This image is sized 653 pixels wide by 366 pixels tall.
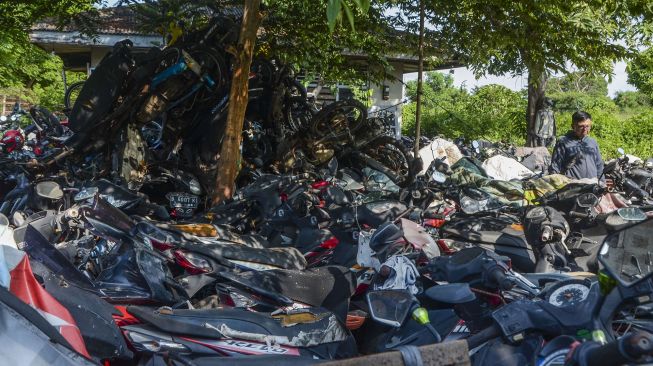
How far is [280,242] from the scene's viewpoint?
654 cm

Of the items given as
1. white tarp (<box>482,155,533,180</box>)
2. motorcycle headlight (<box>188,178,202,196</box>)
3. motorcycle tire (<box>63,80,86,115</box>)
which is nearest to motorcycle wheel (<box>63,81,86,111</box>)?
motorcycle tire (<box>63,80,86,115</box>)

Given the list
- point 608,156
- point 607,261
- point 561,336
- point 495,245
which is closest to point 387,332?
point 561,336

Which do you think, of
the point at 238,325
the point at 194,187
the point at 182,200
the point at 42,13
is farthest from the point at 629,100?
the point at 238,325

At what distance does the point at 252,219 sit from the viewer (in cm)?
708

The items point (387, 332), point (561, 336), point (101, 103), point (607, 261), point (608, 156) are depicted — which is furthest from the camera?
point (608, 156)

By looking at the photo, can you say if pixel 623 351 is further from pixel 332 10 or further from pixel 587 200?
pixel 587 200

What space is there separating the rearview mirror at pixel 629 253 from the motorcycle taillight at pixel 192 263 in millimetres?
2762

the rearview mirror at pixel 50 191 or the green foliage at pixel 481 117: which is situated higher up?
Result: the green foliage at pixel 481 117

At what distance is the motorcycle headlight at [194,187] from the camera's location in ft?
28.8

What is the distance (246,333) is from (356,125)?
757 centimetres

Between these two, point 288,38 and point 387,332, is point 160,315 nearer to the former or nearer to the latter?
point 387,332

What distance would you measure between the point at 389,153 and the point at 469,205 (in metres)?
4.22

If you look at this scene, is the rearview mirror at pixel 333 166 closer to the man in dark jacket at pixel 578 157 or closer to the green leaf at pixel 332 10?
the man in dark jacket at pixel 578 157

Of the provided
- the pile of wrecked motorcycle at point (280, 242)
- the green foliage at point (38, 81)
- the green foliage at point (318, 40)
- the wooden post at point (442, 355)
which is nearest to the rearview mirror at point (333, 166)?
the pile of wrecked motorcycle at point (280, 242)
